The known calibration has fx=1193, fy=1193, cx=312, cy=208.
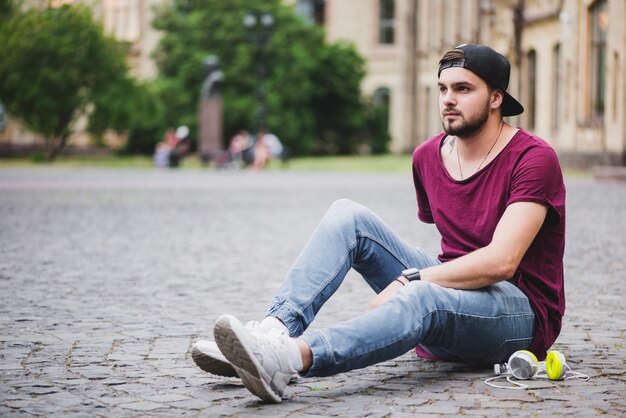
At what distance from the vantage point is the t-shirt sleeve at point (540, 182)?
448cm

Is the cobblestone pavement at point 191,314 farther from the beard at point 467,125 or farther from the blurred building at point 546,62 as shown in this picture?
the blurred building at point 546,62

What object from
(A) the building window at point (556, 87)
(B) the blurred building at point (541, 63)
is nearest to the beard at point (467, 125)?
(B) the blurred building at point (541, 63)

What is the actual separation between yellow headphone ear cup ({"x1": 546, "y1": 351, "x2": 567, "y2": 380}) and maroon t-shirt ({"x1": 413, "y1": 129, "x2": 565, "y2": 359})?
0.29 feet

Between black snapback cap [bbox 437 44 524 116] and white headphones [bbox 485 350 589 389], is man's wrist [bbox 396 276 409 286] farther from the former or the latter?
black snapback cap [bbox 437 44 524 116]

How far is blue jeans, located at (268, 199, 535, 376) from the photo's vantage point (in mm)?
4215

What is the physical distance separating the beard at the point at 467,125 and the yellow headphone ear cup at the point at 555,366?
3.04 feet

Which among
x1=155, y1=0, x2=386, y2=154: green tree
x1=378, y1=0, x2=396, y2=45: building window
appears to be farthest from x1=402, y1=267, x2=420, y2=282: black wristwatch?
x1=378, y1=0, x2=396, y2=45: building window

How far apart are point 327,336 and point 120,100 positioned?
39.2 meters

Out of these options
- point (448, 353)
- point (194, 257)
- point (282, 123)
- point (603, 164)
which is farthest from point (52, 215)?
point (282, 123)

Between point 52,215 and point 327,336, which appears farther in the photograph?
point 52,215

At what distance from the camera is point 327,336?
4195mm

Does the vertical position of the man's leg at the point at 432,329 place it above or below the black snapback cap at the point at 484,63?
below

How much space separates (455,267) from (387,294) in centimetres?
28

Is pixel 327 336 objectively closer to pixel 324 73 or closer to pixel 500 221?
pixel 500 221
